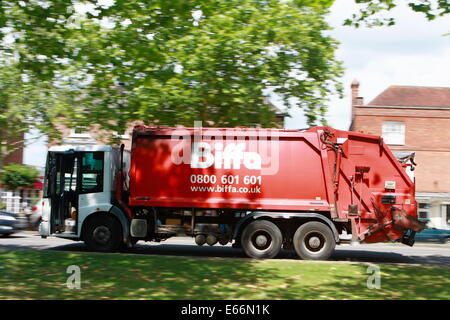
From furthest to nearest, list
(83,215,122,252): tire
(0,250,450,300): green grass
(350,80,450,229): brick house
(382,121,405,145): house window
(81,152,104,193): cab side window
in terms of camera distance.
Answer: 1. (382,121,405,145): house window
2. (350,80,450,229): brick house
3. (81,152,104,193): cab side window
4. (83,215,122,252): tire
5. (0,250,450,300): green grass

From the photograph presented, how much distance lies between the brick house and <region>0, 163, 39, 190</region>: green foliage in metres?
21.6

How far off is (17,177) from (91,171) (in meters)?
20.5

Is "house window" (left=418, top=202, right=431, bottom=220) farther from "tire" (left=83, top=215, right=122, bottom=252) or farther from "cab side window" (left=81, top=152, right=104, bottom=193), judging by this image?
"cab side window" (left=81, top=152, right=104, bottom=193)

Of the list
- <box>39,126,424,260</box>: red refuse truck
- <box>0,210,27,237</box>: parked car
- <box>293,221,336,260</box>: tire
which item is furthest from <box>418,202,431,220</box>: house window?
<box>0,210,27,237</box>: parked car

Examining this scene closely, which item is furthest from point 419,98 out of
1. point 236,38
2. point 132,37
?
point 132,37

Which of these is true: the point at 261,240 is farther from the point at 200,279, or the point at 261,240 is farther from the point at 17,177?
the point at 17,177

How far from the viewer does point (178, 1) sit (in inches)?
363

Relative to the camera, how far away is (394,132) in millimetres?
32406

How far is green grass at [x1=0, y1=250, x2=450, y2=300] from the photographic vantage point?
23.4 ft

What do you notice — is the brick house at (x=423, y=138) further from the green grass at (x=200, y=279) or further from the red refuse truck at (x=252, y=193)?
the green grass at (x=200, y=279)

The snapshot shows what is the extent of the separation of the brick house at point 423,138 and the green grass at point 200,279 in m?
23.3

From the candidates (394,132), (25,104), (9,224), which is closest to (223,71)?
(9,224)

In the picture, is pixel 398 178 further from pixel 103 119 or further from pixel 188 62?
pixel 103 119
